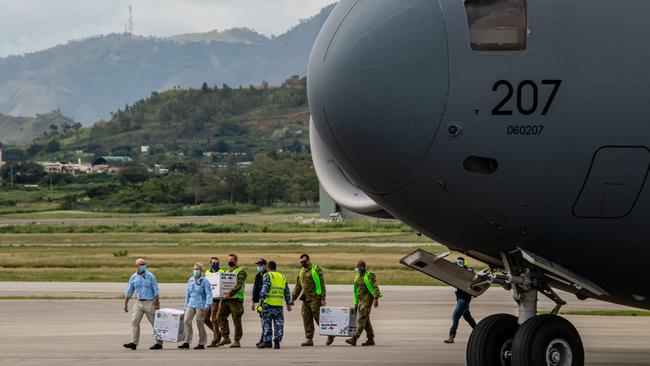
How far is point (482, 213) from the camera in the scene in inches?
602

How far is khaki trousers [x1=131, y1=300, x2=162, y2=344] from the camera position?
92.3ft

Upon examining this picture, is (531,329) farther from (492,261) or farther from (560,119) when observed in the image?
(560,119)

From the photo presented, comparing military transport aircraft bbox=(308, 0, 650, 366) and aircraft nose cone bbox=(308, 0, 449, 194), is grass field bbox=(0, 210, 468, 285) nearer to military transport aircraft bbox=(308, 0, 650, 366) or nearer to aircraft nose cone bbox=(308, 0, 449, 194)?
military transport aircraft bbox=(308, 0, 650, 366)

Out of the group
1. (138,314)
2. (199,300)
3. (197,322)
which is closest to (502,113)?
(199,300)

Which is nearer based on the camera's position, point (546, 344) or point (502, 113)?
point (502, 113)

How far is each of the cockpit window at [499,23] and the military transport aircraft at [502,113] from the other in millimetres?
14

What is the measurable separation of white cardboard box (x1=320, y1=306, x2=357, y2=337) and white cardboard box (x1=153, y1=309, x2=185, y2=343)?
3033 millimetres

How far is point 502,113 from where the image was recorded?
14758 mm

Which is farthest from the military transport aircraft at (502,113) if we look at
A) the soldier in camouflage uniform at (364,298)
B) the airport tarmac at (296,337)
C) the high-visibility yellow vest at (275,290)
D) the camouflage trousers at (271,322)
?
the soldier in camouflage uniform at (364,298)

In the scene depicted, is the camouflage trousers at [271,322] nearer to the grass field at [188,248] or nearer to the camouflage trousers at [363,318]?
the camouflage trousers at [363,318]

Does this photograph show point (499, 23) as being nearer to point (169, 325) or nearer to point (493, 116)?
point (493, 116)

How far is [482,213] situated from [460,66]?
5.87ft

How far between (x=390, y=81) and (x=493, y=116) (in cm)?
123

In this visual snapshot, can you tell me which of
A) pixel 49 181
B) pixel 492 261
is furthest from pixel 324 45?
pixel 49 181
